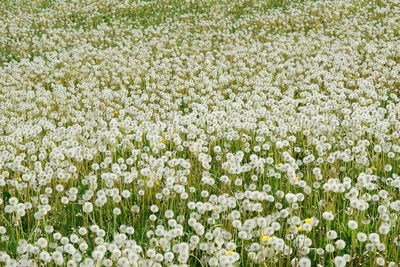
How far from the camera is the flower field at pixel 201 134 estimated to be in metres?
3.50

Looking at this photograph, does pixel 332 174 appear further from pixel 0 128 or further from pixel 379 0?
pixel 379 0

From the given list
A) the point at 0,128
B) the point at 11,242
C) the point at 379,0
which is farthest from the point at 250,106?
the point at 379,0

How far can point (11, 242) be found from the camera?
3828 millimetres

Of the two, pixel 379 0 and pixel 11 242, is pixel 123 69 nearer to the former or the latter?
pixel 11 242

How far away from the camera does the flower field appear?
138 inches

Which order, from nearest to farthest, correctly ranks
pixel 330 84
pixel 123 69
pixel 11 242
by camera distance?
1. pixel 11 242
2. pixel 330 84
3. pixel 123 69

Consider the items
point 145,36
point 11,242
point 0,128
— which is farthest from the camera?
point 145,36

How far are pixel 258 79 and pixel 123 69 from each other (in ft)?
9.81

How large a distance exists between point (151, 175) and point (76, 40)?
9.91m

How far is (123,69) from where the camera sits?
403 inches

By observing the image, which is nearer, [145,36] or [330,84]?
[330,84]

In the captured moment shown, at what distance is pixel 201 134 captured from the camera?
19.1 feet

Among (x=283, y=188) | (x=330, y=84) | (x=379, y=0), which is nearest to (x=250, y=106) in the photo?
(x=330, y=84)

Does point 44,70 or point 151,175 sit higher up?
point 151,175
